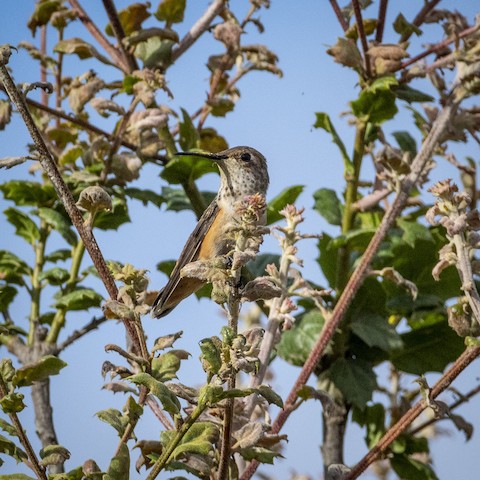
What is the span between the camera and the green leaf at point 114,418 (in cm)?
194

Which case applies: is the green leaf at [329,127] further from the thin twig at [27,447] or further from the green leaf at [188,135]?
the thin twig at [27,447]

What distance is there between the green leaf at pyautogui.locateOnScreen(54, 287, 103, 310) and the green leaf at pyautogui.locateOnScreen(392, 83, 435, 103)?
56.7 inches

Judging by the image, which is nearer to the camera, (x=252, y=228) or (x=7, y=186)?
(x=252, y=228)

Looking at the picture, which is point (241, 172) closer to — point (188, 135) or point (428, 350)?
point (188, 135)

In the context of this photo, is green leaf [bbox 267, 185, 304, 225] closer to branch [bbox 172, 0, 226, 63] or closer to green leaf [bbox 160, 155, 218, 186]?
green leaf [bbox 160, 155, 218, 186]

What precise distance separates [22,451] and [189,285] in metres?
1.92

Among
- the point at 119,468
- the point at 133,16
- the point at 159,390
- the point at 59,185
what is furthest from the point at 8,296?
the point at 159,390

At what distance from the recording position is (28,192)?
12.1 ft

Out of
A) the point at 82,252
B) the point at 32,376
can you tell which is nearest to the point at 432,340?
the point at 82,252

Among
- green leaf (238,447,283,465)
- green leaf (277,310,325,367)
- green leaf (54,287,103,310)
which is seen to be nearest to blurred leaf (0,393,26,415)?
green leaf (238,447,283,465)

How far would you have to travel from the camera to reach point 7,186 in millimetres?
3641

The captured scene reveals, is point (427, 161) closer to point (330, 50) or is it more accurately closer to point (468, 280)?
point (330, 50)

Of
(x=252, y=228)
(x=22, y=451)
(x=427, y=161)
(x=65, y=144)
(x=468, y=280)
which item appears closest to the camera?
(x=252, y=228)

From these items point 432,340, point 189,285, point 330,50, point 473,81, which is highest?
point 330,50
